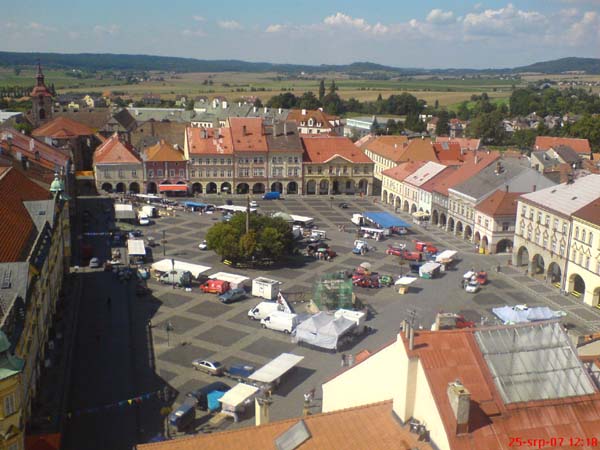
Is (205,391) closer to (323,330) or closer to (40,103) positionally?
(323,330)

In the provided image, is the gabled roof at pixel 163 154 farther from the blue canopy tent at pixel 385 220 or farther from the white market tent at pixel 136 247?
the white market tent at pixel 136 247

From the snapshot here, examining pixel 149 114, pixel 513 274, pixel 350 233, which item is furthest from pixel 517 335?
pixel 149 114

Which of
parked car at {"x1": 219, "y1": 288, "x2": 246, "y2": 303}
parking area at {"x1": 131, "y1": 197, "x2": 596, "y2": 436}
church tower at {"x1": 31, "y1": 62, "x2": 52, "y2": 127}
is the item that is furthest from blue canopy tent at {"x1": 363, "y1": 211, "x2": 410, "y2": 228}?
church tower at {"x1": 31, "y1": 62, "x2": 52, "y2": 127}

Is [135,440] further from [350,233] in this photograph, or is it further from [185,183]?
[185,183]

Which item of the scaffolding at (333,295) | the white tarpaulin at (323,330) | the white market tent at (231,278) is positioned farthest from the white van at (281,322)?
the white market tent at (231,278)

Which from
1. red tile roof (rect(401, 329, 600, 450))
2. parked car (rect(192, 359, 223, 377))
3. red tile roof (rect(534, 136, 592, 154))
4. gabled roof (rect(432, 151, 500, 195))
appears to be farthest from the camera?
red tile roof (rect(534, 136, 592, 154))

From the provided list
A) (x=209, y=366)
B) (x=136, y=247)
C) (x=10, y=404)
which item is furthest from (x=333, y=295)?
(x=10, y=404)

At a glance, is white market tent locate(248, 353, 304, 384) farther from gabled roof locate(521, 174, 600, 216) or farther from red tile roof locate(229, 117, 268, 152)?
red tile roof locate(229, 117, 268, 152)
